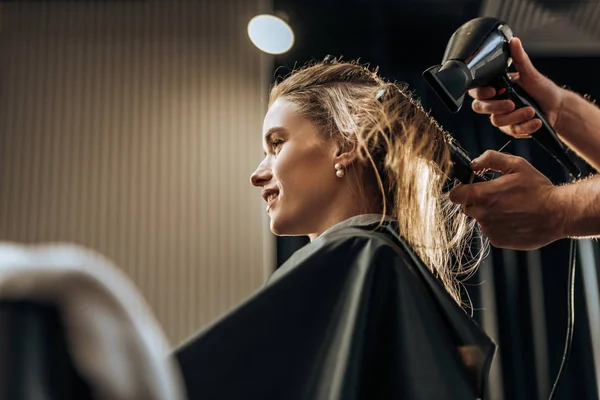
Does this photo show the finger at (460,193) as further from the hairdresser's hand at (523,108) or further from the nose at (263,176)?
the nose at (263,176)

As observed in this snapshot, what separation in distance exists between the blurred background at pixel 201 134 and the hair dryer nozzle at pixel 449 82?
6.71ft

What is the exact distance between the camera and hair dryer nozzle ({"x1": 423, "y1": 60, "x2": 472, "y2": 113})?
4.32ft

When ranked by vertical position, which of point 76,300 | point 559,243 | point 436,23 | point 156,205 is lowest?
point 559,243

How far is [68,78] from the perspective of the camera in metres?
3.64

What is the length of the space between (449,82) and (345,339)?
581 millimetres

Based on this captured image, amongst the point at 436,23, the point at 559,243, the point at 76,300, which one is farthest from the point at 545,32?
the point at 76,300

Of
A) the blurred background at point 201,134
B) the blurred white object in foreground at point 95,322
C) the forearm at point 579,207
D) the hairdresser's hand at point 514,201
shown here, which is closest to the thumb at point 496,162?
the hairdresser's hand at point 514,201

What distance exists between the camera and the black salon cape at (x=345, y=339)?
99 centimetres

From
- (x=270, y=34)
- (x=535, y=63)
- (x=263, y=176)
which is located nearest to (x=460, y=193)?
(x=263, y=176)

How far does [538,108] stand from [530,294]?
1916mm

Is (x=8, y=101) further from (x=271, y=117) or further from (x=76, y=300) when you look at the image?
(x=76, y=300)

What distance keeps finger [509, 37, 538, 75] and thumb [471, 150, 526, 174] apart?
9.8 inches

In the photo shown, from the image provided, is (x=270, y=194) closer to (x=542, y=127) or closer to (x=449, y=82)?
(x=449, y=82)

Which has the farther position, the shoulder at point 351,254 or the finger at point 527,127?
the finger at point 527,127
